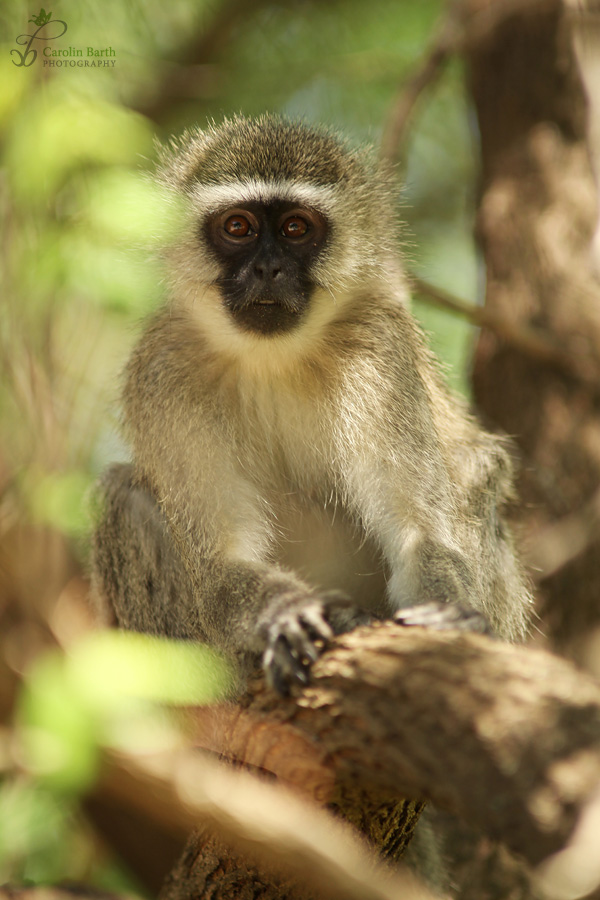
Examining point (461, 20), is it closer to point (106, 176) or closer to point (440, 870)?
point (106, 176)

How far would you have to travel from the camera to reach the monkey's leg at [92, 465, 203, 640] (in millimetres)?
3451

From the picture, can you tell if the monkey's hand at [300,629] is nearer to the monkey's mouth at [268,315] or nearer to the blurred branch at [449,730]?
the blurred branch at [449,730]

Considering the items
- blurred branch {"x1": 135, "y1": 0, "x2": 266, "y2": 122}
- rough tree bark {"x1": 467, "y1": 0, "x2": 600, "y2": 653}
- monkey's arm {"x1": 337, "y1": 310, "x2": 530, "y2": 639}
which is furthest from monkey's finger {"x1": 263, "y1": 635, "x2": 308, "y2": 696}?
blurred branch {"x1": 135, "y1": 0, "x2": 266, "y2": 122}

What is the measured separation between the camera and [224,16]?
18.6 feet

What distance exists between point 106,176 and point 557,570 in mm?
3082

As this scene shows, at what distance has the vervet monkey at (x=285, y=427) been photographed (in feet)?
10.8

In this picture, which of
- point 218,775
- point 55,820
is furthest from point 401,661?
point 55,820

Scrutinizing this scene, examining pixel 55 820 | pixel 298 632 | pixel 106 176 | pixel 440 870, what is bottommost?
pixel 55 820

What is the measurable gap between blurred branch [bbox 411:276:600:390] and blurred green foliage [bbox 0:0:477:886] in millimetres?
162

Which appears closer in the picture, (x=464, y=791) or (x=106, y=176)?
(x=464, y=791)

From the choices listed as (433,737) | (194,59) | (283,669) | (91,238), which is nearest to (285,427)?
(283,669)

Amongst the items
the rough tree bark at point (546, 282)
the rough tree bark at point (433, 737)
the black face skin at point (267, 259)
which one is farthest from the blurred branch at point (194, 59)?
the rough tree bark at point (433, 737)

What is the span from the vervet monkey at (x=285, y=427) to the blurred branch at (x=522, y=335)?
2.85ft

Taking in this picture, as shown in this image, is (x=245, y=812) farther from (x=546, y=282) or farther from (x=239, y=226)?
(x=546, y=282)
